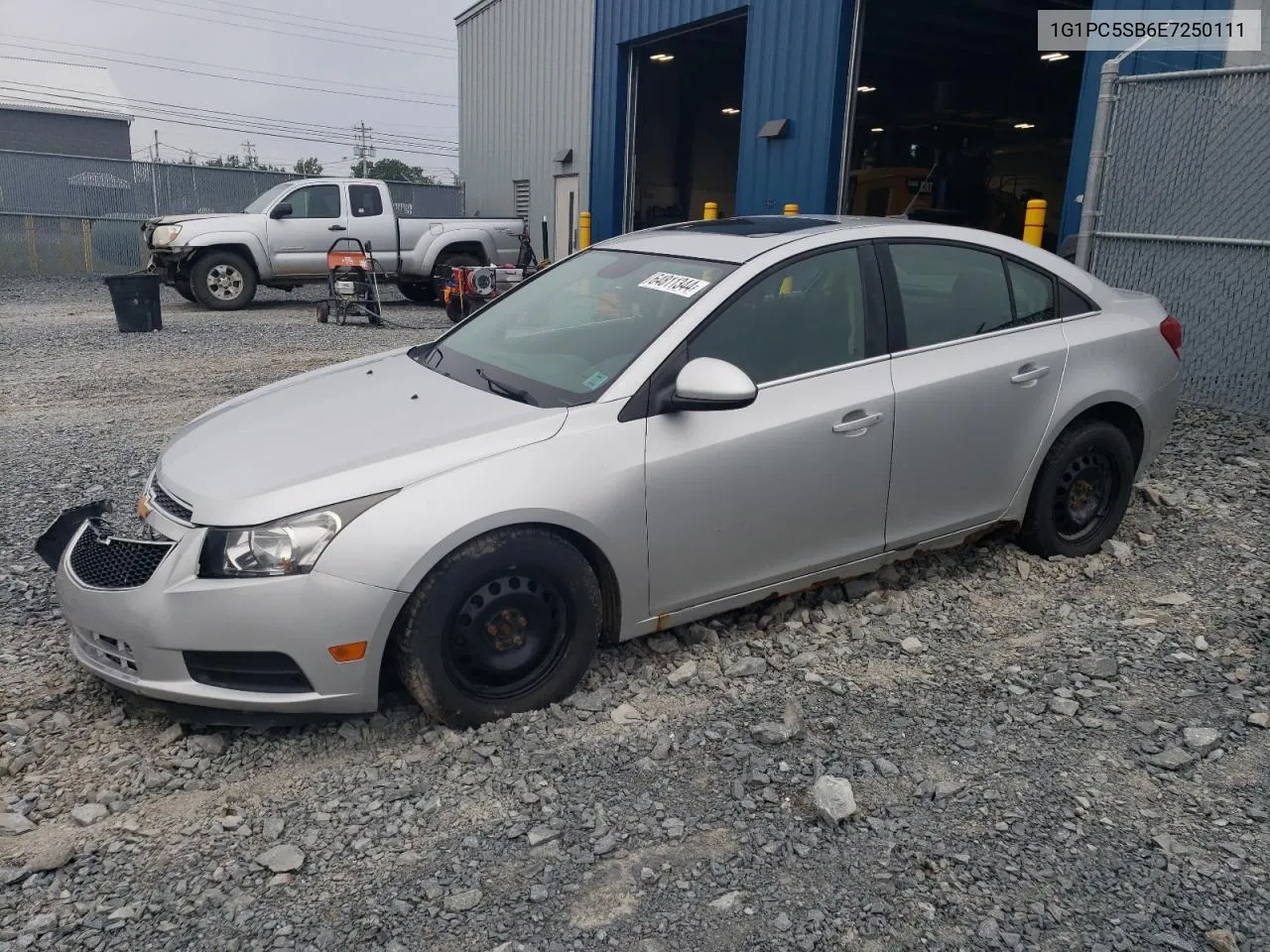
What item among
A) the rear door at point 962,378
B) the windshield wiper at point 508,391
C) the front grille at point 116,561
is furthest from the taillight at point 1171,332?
the front grille at point 116,561

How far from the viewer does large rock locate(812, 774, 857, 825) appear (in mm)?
2861

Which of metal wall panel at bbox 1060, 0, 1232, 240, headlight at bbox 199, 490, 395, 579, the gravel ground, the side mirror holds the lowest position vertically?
the gravel ground

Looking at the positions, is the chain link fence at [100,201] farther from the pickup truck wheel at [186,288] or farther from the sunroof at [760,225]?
the sunroof at [760,225]

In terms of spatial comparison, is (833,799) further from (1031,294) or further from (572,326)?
(1031,294)

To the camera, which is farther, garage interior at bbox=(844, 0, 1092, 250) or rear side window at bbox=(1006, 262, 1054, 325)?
garage interior at bbox=(844, 0, 1092, 250)

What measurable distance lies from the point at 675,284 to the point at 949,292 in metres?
1.24

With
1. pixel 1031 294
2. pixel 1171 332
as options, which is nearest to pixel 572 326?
pixel 1031 294

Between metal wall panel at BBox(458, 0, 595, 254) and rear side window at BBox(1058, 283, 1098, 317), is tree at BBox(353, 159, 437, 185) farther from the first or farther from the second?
rear side window at BBox(1058, 283, 1098, 317)

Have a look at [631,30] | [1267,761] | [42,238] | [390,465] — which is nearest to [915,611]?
[1267,761]

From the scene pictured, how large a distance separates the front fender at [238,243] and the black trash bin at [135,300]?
103 inches

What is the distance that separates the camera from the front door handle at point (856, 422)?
3.77m

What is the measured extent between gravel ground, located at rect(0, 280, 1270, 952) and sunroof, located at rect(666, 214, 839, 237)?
1.60m

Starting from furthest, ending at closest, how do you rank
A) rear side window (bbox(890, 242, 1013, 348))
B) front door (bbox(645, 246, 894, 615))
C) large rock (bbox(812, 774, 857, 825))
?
rear side window (bbox(890, 242, 1013, 348)) < front door (bbox(645, 246, 894, 615)) < large rock (bbox(812, 774, 857, 825))

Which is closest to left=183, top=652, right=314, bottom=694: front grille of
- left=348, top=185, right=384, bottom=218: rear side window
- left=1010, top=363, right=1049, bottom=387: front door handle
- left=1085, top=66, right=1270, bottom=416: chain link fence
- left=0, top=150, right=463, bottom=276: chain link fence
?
left=1010, top=363, right=1049, bottom=387: front door handle
